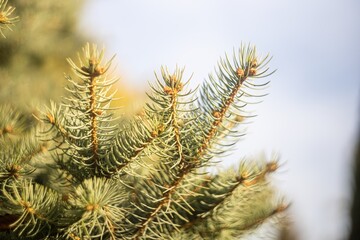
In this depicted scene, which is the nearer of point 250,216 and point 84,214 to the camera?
point 84,214

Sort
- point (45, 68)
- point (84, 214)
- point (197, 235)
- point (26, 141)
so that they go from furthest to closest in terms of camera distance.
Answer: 1. point (45, 68)
2. point (26, 141)
3. point (197, 235)
4. point (84, 214)

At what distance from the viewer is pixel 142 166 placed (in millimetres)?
561

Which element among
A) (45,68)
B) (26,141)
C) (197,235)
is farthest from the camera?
(45,68)

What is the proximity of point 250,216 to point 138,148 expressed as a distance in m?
0.24

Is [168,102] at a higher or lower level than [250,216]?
higher

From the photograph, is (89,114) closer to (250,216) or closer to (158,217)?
(158,217)

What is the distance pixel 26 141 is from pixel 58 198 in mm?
185

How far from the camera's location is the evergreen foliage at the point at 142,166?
508mm

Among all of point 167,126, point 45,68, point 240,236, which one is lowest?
point 240,236

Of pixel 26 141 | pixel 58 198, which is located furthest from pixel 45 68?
pixel 58 198

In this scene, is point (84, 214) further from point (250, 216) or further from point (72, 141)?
point (250, 216)

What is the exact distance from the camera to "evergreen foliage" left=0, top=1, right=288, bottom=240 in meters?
0.51

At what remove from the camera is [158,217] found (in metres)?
0.57

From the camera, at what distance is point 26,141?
2.37ft
